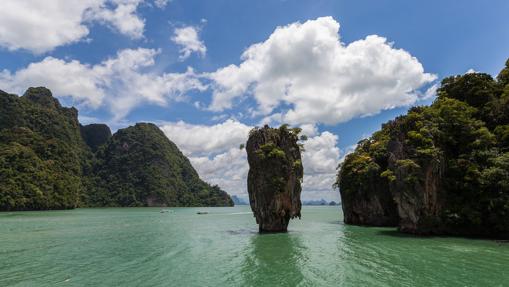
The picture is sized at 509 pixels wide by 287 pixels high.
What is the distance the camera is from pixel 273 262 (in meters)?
21.6

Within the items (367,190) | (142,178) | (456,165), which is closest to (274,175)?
(367,190)

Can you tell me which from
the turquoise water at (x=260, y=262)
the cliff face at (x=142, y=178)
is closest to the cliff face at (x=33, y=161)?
the cliff face at (x=142, y=178)

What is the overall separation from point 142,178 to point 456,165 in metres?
160

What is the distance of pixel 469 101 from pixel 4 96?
159 meters

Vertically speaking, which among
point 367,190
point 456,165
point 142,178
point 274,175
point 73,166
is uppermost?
point 73,166

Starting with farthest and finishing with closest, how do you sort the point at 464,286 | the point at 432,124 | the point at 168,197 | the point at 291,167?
the point at 168,197 < the point at 291,167 < the point at 432,124 < the point at 464,286

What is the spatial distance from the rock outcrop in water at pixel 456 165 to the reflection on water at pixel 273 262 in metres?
12.5

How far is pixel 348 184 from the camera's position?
49031 millimetres

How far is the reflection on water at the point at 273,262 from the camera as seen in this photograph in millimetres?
17250

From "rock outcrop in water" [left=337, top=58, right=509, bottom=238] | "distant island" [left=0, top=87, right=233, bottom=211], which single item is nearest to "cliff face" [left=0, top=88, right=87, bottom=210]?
"distant island" [left=0, top=87, right=233, bottom=211]

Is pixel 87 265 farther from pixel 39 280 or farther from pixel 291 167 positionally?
pixel 291 167

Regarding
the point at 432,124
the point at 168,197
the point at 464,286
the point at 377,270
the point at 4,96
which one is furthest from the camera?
the point at 168,197

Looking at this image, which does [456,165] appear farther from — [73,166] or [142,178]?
[142,178]

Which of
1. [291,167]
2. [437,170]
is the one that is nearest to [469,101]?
[437,170]
